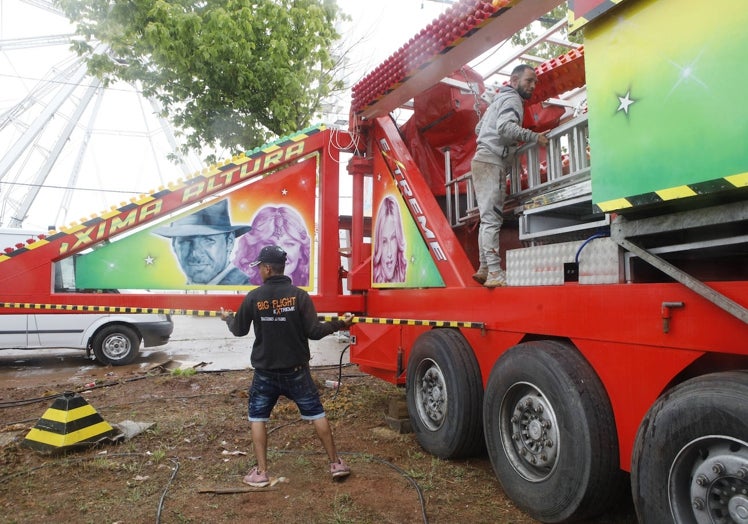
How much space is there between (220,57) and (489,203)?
6388mm

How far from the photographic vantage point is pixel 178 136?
10344 mm

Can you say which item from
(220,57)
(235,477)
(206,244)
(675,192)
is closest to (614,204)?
(675,192)

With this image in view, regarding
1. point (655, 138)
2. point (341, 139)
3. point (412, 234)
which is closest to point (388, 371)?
point (412, 234)

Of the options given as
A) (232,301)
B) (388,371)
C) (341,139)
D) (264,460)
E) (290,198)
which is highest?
(341,139)

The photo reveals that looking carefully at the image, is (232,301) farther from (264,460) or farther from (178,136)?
(178,136)

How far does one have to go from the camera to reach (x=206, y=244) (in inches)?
214

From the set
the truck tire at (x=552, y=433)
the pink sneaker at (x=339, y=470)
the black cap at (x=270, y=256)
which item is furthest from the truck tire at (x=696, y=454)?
the black cap at (x=270, y=256)

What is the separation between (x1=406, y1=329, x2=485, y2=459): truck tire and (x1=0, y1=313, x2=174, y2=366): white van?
7462 millimetres

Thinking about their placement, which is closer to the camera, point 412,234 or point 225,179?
point 412,234

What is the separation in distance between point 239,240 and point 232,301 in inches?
24.9

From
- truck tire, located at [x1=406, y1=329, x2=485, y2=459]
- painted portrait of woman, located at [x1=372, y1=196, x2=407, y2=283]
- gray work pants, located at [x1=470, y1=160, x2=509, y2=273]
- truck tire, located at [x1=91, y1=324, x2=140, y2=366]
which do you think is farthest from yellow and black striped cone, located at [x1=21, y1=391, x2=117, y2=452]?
truck tire, located at [x1=91, y1=324, x2=140, y2=366]

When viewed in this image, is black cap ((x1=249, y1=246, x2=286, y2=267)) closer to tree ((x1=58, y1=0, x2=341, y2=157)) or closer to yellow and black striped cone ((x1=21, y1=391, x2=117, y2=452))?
yellow and black striped cone ((x1=21, y1=391, x2=117, y2=452))

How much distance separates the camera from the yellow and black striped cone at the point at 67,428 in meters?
4.63

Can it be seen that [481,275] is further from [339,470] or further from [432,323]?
[339,470]
